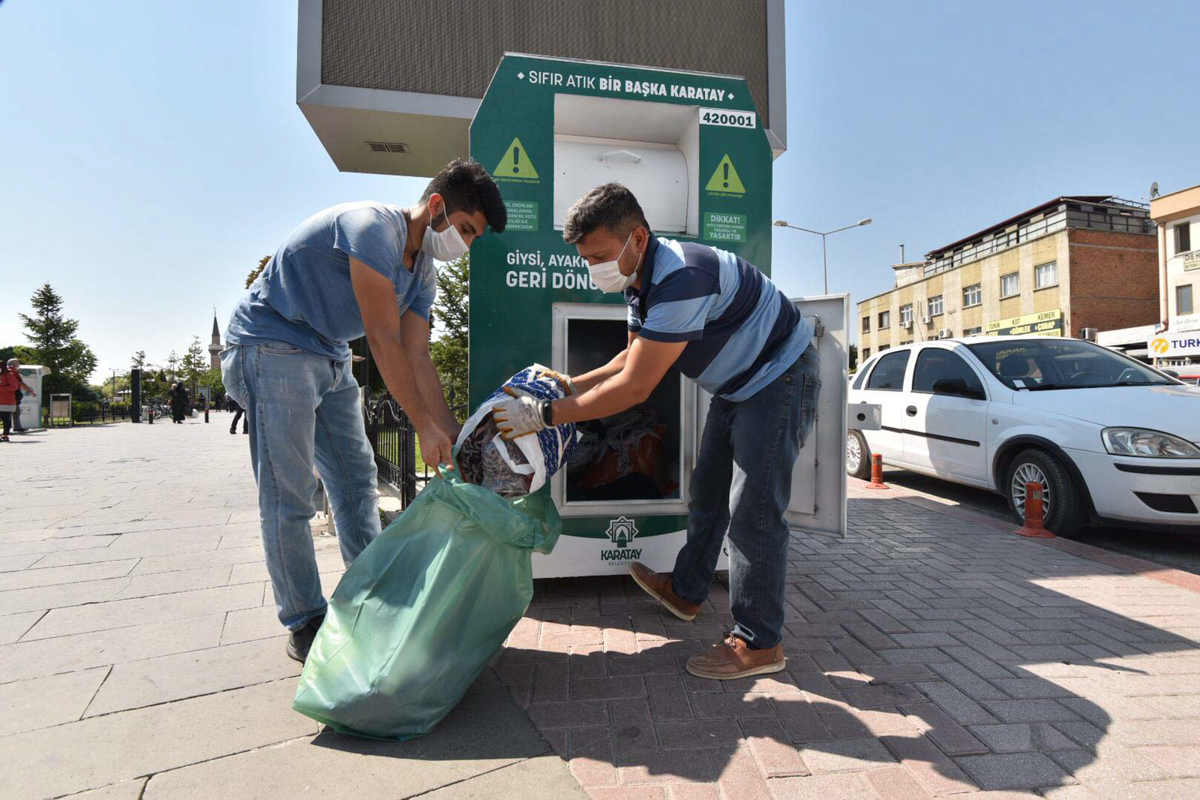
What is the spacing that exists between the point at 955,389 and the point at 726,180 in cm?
364

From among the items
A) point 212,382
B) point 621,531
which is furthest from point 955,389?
point 212,382

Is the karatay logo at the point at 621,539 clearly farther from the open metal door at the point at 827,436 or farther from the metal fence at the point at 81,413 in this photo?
the metal fence at the point at 81,413

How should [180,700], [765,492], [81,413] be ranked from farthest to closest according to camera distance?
1. [81,413]
2. [765,492]
3. [180,700]

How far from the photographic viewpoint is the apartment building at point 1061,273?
33562 mm

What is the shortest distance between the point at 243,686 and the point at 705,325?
82.3 inches

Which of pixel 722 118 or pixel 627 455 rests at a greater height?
pixel 722 118

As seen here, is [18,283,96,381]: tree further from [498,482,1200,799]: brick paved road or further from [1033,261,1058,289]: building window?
[1033,261,1058,289]: building window

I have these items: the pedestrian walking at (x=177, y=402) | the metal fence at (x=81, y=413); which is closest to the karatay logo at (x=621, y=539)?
the metal fence at (x=81, y=413)

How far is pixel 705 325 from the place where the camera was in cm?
232

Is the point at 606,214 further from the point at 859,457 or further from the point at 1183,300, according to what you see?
the point at 1183,300

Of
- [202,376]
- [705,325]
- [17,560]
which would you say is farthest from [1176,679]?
[202,376]

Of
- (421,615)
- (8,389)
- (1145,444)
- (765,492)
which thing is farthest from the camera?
(8,389)

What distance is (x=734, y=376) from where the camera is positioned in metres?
2.42

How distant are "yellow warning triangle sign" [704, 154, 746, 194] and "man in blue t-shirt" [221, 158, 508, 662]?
1328 mm
